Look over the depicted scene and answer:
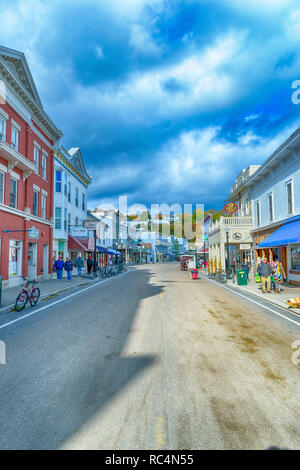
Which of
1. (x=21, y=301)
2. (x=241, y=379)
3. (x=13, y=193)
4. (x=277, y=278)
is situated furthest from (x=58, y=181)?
(x=241, y=379)

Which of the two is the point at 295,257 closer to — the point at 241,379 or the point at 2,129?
the point at 241,379

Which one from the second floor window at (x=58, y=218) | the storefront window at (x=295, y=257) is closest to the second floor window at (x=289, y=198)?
the storefront window at (x=295, y=257)

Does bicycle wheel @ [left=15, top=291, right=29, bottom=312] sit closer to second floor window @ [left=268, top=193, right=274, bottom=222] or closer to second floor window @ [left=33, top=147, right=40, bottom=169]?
second floor window @ [left=33, top=147, right=40, bottom=169]

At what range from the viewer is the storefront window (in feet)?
59.2

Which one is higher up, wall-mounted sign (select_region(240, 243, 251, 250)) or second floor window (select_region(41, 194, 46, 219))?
second floor window (select_region(41, 194, 46, 219))

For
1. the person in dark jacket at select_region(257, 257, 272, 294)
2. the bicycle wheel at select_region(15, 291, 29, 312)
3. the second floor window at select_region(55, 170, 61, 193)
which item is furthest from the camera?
the second floor window at select_region(55, 170, 61, 193)

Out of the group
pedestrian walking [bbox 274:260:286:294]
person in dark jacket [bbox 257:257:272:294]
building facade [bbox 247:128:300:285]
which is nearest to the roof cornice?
building facade [bbox 247:128:300:285]

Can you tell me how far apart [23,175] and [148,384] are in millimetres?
18729

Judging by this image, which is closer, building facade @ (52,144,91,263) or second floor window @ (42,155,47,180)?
second floor window @ (42,155,47,180)

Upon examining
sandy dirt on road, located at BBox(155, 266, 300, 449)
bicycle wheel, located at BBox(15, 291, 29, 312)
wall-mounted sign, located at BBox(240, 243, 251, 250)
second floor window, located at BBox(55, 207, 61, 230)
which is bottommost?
sandy dirt on road, located at BBox(155, 266, 300, 449)

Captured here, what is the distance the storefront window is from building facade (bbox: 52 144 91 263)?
19918 mm

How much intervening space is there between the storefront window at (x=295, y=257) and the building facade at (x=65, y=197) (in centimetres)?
1992
